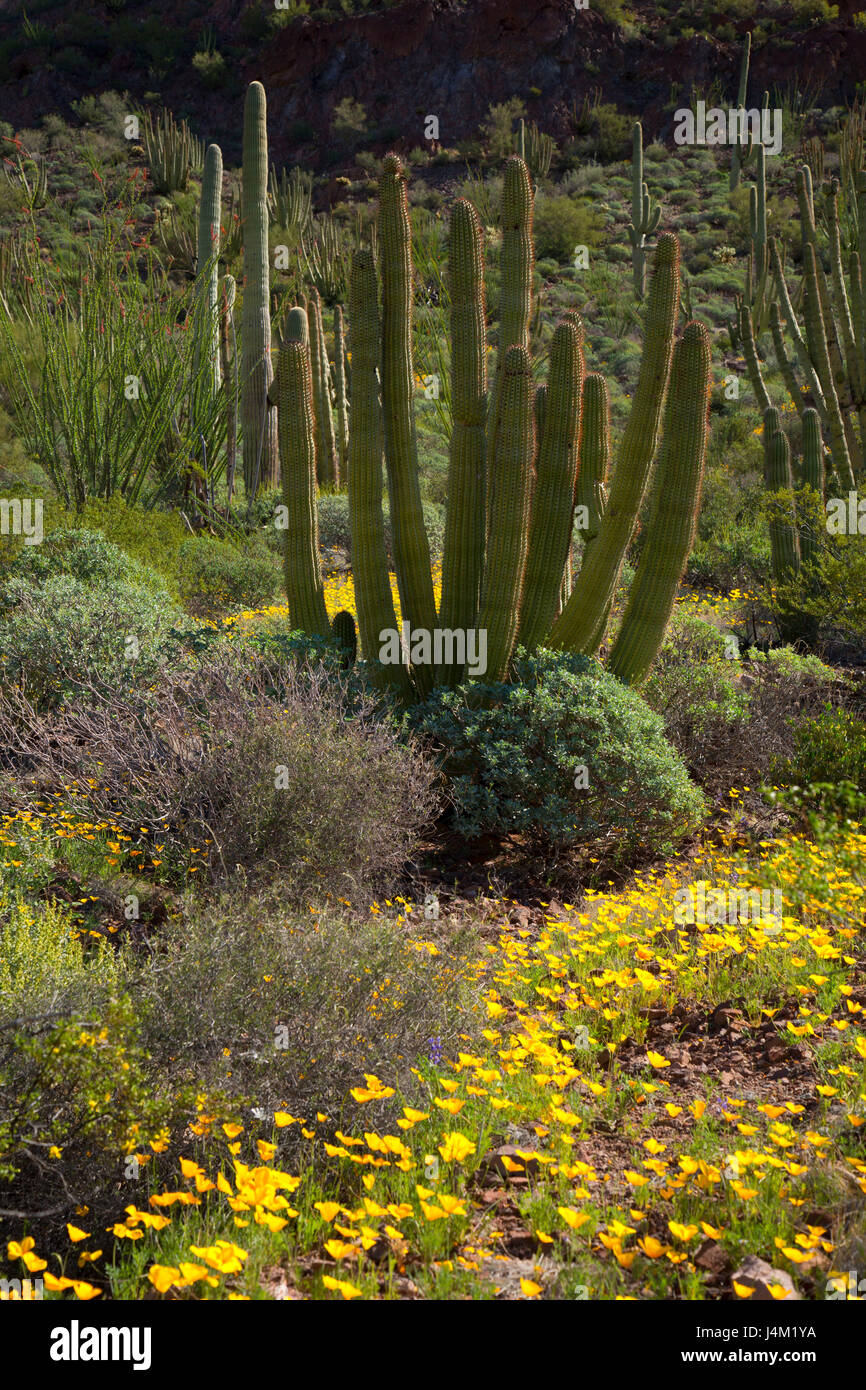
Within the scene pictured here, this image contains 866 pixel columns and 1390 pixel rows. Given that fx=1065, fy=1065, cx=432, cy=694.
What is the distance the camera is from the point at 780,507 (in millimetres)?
8312

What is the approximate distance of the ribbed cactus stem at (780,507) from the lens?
838cm

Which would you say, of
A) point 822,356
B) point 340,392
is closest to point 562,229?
point 340,392

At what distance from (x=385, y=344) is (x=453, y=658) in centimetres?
184

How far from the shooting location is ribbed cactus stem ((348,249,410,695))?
5.89 metres

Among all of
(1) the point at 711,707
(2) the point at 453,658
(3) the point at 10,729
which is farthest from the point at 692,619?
(3) the point at 10,729

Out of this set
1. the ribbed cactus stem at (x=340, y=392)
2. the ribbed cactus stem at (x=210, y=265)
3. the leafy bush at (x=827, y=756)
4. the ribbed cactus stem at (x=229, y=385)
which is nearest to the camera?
the leafy bush at (x=827, y=756)

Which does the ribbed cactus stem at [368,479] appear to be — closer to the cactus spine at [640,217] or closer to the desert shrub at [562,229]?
the cactus spine at [640,217]

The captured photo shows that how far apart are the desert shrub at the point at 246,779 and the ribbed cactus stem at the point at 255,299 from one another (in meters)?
7.31

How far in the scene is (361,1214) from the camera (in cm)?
228

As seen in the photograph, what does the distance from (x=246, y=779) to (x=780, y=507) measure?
5.57 meters

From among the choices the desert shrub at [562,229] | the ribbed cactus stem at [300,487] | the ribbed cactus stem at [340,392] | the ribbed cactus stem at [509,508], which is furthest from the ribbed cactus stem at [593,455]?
the desert shrub at [562,229]

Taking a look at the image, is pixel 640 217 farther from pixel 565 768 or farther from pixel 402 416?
pixel 565 768

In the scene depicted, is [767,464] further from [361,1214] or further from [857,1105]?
[361,1214]
